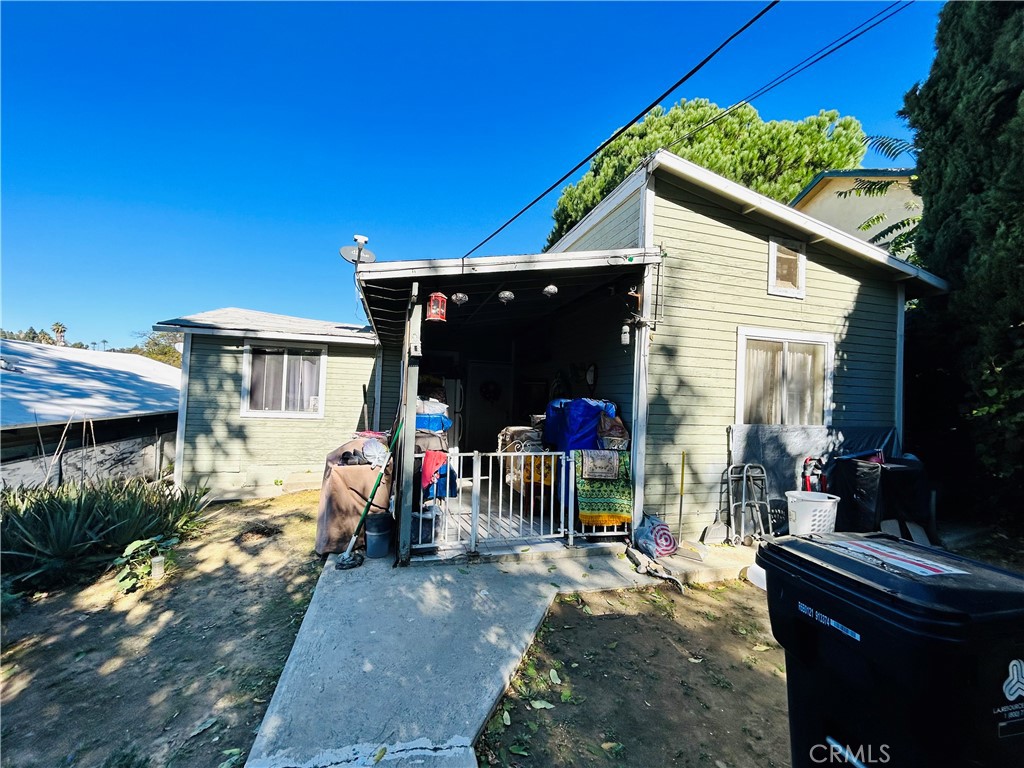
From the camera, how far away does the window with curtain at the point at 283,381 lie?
7.54m

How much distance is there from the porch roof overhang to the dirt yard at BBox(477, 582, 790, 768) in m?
3.19

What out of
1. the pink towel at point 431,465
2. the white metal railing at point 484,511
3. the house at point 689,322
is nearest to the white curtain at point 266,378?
the house at point 689,322

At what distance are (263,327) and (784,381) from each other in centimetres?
866

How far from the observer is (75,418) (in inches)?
233

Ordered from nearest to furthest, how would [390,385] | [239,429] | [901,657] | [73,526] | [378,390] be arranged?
[901,657] < [73,526] < [239,429] < [378,390] < [390,385]

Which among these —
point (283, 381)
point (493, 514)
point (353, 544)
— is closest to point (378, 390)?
point (283, 381)

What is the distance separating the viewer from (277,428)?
7.66 m

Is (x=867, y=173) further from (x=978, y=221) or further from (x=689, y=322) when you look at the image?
(x=689, y=322)

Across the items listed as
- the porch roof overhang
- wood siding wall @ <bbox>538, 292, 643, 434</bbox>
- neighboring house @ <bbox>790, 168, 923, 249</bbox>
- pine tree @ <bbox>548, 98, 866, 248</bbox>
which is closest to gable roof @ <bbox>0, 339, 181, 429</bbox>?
the porch roof overhang

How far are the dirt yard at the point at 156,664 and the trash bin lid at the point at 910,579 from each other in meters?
2.76

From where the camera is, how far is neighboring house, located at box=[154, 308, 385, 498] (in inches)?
285

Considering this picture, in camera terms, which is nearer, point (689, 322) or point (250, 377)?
point (689, 322)

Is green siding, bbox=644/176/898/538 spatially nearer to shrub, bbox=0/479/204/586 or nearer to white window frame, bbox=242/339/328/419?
shrub, bbox=0/479/204/586

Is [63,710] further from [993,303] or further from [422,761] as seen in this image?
[993,303]
